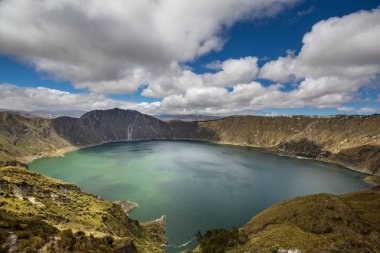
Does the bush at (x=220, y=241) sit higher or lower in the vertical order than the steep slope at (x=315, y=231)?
lower

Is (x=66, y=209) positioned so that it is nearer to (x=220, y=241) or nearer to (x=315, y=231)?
(x=220, y=241)

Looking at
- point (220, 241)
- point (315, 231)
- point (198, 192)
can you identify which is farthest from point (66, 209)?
point (198, 192)

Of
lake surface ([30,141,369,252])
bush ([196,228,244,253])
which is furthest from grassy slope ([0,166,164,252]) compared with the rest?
bush ([196,228,244,253])

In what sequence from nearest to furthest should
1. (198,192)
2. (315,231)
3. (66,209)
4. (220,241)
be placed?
(315,231) → (220,241) → (66,209) → (198,192)

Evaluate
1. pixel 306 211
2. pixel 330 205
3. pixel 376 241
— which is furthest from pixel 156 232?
pixel 376 241

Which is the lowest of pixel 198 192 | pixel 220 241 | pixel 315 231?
pixel 198 192

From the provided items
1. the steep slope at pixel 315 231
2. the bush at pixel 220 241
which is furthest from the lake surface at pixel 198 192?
the steep slope at pixel 315 231

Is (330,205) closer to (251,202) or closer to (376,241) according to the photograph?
(376,241)

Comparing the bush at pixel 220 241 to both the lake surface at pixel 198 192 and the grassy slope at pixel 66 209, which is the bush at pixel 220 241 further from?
the lake surface at pixel 198 192
